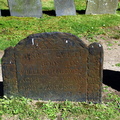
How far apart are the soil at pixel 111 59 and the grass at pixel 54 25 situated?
0.23 metres

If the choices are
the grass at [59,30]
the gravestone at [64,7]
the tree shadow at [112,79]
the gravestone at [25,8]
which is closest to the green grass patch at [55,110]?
the grass at [59,30]

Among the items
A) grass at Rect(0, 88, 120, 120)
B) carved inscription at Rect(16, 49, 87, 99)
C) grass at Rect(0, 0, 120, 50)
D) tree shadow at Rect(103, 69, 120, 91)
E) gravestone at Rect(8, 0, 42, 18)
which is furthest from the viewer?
gravestone at Rect(8, 0, 42, 18)

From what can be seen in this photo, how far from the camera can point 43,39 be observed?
4281 mm

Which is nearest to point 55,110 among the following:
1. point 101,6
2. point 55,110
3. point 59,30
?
point 55,110

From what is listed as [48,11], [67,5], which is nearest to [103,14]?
[67,5]

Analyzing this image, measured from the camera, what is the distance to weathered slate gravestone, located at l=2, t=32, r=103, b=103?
4277mm

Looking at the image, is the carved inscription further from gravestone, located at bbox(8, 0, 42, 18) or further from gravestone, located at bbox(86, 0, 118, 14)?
gravestone, located at bbox(86, 0, 118, 14)

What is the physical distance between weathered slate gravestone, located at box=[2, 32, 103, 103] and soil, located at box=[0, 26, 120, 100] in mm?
685

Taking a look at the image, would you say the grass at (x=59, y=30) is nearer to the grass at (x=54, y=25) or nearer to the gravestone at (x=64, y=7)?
the grass at (x=54, y=25)

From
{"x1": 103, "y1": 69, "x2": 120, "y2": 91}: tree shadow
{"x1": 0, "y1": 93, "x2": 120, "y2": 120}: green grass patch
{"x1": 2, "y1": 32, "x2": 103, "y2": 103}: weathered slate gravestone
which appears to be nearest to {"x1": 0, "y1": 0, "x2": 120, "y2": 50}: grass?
{"x1": 103, "y1": 69, "x2": 120, "y2": 91}: tree shadow

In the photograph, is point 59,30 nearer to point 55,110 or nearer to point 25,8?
point 25,8

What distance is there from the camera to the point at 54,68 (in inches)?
174

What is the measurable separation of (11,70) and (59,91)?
34.4 inches

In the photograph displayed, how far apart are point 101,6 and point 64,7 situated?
1.40 m
